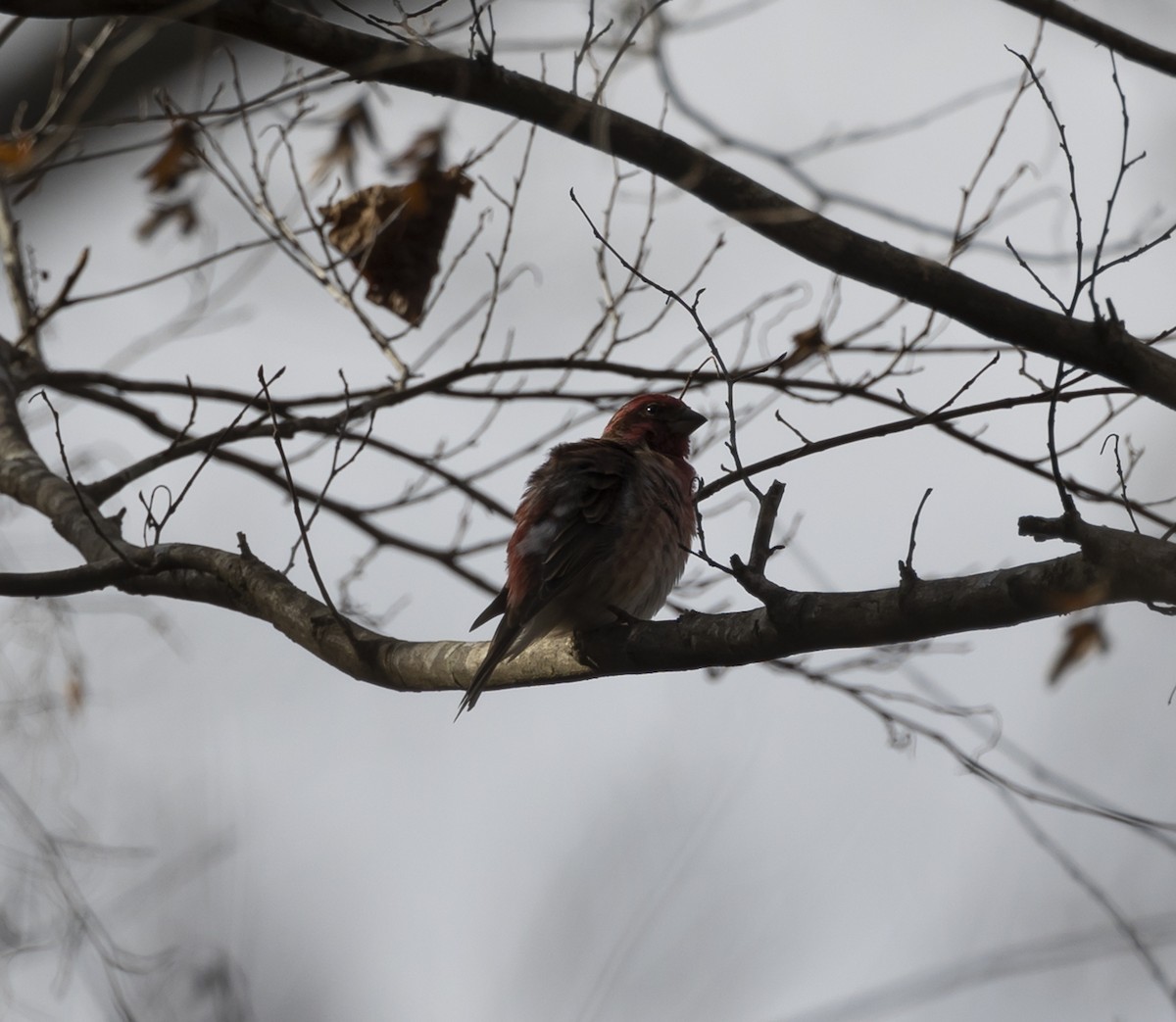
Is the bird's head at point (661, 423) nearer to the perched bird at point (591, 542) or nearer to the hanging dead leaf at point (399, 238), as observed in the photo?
the perched bird at point (591, 542)

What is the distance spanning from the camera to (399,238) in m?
6.54

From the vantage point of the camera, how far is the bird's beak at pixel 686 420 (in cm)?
720

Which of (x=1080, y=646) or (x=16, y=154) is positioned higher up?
(x=16, y=154)

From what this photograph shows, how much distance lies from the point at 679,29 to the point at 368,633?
8.34ft

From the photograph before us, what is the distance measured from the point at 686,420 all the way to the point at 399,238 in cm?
176

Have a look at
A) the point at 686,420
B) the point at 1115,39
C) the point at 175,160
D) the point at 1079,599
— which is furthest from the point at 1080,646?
the point at 175,160

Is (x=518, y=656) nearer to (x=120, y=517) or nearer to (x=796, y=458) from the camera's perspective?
(x=796, y=458)

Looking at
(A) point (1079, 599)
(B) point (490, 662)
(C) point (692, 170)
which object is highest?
(C) point (692, 170)

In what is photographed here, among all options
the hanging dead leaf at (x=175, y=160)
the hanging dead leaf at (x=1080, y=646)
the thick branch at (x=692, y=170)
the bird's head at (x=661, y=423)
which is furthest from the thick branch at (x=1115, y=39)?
the hanging dead leaf at (x=175, y=160)

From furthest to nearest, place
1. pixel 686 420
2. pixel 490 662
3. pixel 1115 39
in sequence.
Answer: pixel 686 420, pixel 490 662, pixel 1115 39

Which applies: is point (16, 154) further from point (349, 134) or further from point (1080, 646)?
point (1080, 646)

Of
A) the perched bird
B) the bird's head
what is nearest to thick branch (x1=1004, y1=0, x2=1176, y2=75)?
the perched bird

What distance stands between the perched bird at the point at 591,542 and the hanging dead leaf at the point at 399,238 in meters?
1.06

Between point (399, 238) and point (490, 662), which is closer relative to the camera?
point (490, 662)
